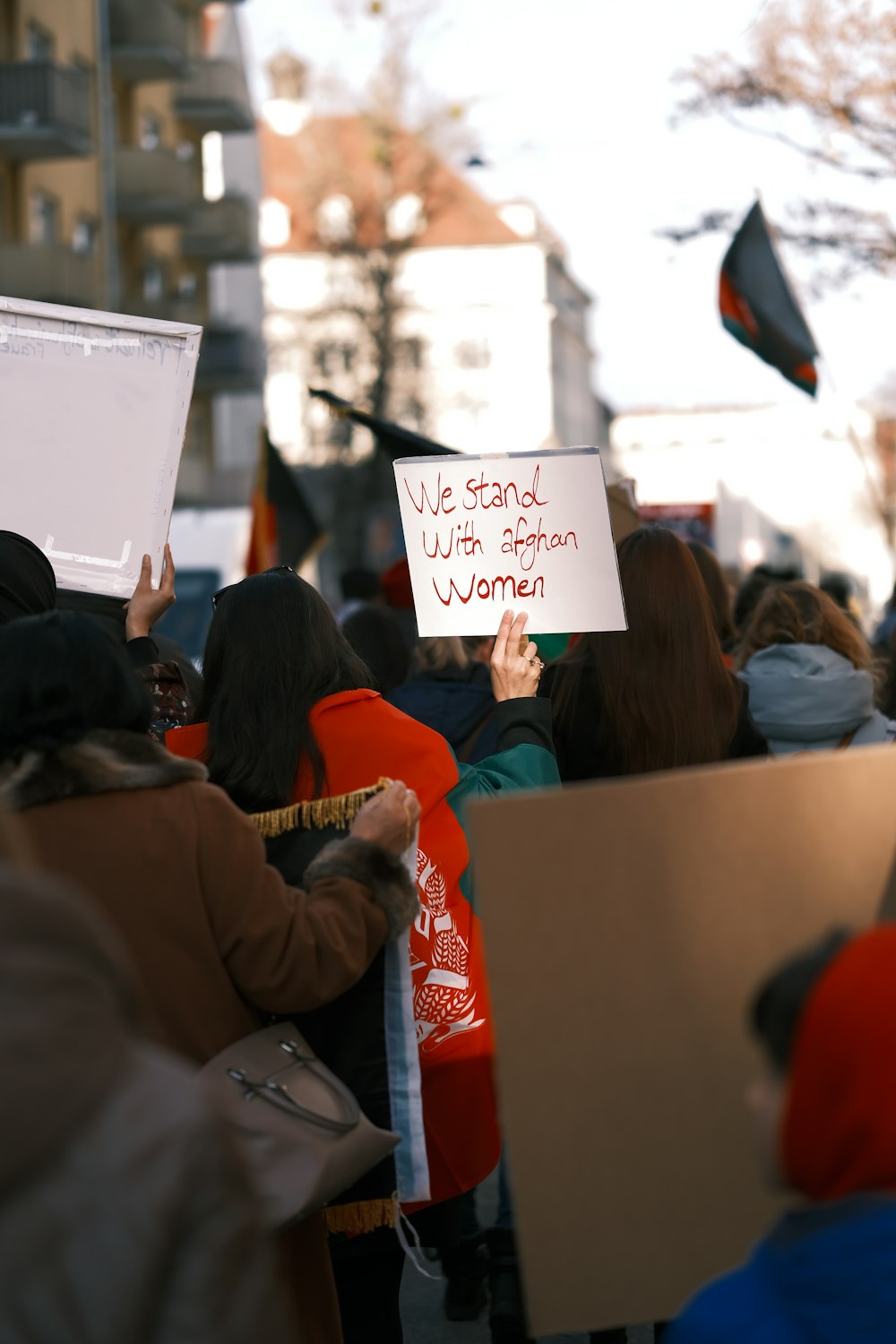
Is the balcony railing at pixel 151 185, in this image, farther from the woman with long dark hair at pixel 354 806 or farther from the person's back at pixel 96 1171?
the person's back at pixel 96 1171

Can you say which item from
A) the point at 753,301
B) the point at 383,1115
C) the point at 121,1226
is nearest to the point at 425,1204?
the point at 383,1115

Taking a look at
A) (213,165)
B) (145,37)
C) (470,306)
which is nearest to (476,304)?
(470,306)

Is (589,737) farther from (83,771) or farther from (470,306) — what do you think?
(470,306)

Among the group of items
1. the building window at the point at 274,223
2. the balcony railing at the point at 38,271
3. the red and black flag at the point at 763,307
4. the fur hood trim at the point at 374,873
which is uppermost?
the building window at the point at 274,223

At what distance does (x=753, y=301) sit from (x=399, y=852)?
288 inches

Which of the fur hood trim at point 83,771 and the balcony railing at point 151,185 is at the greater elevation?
the balcony railing at point 151,185

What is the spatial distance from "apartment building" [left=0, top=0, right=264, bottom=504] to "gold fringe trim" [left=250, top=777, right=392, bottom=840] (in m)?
23.3

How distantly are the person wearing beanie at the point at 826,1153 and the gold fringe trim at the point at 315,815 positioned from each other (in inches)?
54.3

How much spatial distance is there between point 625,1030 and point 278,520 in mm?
8484

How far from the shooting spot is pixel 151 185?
32406 mm

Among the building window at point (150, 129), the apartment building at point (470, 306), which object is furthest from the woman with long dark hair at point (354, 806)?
the apartment building at point (470, 306)

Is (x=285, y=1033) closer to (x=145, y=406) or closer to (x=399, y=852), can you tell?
(x=399, y=852)

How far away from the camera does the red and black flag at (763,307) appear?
9.52m

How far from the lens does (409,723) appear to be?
332cm
